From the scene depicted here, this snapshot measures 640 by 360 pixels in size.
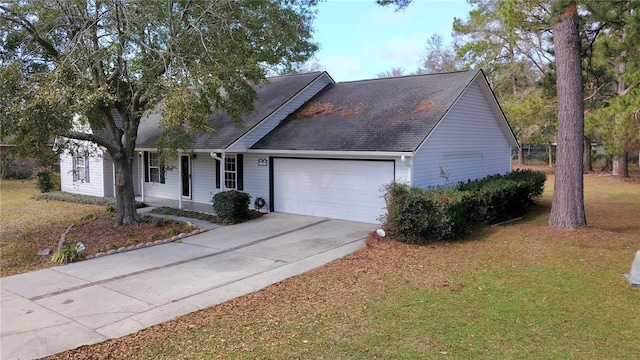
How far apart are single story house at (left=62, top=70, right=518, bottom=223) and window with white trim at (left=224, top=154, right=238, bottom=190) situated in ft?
0.18

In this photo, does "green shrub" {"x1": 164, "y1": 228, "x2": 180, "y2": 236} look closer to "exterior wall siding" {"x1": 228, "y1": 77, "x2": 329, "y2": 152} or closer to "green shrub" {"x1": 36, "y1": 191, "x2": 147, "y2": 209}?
"exterior wall siding" {"x1": 228, "y1": 77, "x2": 329, "y2": 152}

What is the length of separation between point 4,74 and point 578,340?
11.8 meters

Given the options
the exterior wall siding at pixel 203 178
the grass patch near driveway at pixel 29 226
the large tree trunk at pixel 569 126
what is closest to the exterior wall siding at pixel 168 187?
the exterior wall siding at pixel 203 178

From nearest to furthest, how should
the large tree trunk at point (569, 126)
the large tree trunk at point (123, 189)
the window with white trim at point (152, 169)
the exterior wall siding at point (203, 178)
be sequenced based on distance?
the large tree trunk at point (569, 126) → the large tree trunk at point (123, 189) → the exterior wall siding at point (203, 178) → the window with white trim at point (152, 169)

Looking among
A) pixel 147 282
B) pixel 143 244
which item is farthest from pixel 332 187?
pixel 147 282

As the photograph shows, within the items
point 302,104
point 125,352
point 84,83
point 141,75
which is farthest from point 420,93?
point 125,352

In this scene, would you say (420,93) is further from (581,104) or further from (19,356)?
(19,356)

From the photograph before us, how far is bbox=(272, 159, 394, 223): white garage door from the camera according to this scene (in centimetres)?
1261

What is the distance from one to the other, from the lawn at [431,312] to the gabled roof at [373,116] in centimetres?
404

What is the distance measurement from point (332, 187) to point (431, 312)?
25.9 ft

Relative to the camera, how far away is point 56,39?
1161cm

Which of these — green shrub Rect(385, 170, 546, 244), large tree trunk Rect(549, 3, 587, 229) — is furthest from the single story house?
large tree trunk Rect(549, 3, 587, 229)

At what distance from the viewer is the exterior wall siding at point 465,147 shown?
1269cm

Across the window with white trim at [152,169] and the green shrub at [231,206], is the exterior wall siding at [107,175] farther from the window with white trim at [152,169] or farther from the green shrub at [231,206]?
the green shrub at [231,206]
